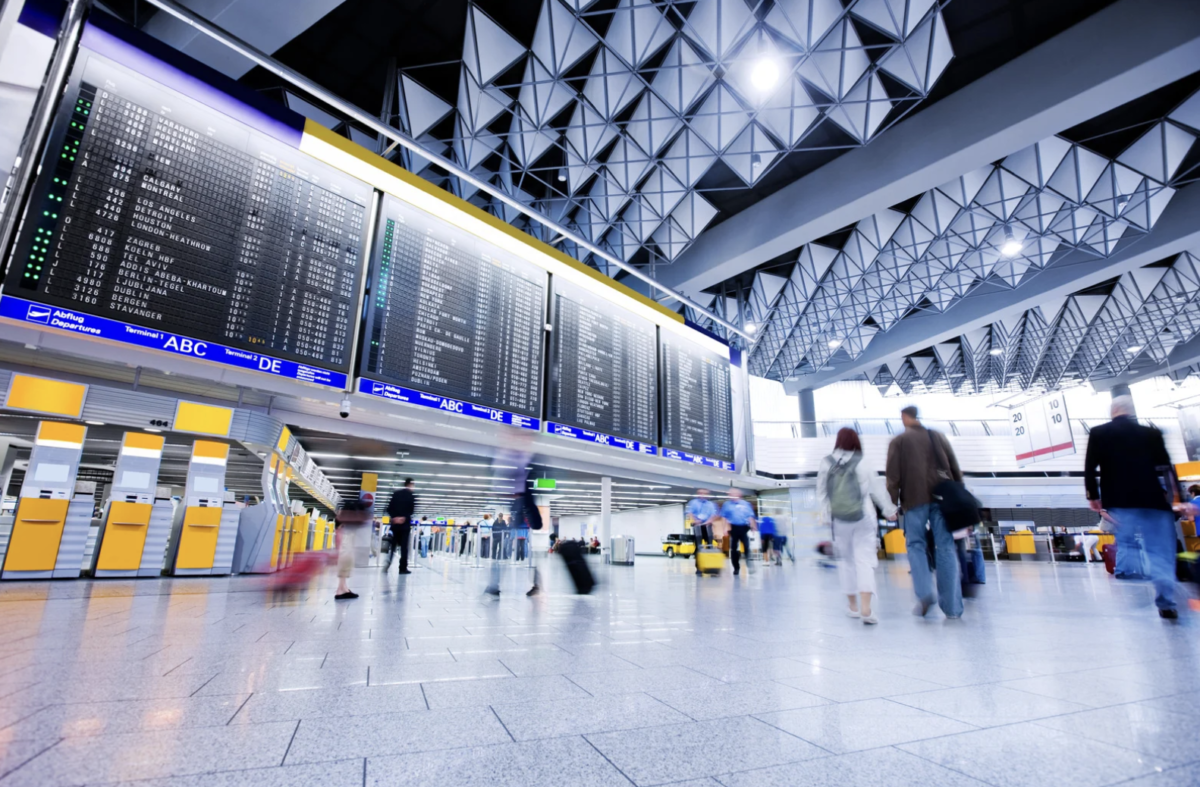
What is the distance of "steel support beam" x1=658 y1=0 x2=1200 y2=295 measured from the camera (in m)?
9.57

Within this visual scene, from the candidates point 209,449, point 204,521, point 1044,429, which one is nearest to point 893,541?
point 1044,429

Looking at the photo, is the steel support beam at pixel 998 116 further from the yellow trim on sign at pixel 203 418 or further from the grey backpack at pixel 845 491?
the yellow trim on sign at pixel 203 418

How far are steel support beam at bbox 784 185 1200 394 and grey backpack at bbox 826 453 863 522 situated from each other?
1857cm

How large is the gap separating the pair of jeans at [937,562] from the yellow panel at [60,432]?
11.5 m

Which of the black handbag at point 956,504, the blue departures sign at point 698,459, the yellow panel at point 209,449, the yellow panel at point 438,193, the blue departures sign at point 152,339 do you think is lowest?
the black handbag at point 956,504

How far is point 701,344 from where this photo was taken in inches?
627

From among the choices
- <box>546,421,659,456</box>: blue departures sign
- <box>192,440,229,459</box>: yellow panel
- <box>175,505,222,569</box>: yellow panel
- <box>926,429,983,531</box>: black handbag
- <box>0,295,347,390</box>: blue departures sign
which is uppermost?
<box>0,295,347,390</box>: blue departures sign

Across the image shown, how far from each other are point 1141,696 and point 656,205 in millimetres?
13492

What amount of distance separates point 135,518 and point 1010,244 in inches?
895

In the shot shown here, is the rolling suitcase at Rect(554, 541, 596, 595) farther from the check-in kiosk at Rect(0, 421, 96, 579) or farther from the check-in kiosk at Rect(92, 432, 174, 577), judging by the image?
the check-in kiosk at Rect(0, 421, 96, 579)

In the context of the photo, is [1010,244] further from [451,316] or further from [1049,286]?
[451,316]

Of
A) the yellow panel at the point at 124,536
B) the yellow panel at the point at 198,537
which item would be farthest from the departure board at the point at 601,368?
the yellow panel at the point at 124,536

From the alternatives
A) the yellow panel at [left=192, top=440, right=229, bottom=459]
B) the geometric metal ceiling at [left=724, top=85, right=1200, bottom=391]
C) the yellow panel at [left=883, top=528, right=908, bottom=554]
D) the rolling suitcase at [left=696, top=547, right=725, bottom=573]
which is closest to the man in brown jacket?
the rolling suitcase at [left=696, top=547, right=725, bottom=573]

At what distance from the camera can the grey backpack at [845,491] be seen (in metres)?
4.86
